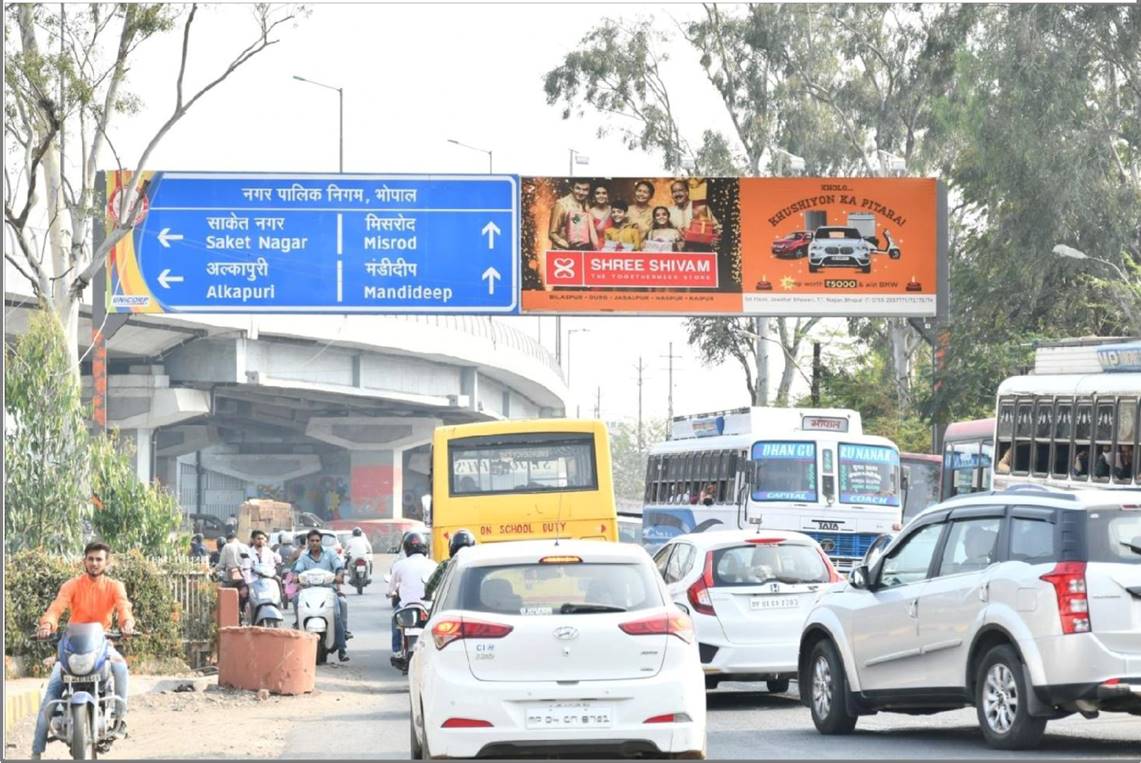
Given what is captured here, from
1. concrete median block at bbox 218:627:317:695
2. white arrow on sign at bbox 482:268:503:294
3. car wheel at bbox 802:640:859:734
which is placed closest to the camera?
car wheel at bbox 802:640:859:734

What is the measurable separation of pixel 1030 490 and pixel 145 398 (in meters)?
48.5

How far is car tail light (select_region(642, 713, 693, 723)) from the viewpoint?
11.4 metres

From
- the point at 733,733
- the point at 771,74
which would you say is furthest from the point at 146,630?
the point at 771,74

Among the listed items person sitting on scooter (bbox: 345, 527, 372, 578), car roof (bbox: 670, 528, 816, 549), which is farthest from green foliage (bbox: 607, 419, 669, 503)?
car roof (bbox: 670, 528, 816, 549)

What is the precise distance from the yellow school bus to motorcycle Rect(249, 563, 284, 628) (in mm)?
4323

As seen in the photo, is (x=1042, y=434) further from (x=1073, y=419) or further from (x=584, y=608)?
(x=584, y=608)

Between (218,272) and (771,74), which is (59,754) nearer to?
(218,272)

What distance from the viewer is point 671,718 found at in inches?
452

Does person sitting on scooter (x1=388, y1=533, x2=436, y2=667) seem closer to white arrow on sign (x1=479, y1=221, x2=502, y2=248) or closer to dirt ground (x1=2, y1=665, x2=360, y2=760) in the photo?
dirt ground (x1=2, y1=665, x2=360, y2=760)

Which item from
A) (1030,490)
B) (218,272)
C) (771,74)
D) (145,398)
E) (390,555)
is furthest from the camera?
(390,555)

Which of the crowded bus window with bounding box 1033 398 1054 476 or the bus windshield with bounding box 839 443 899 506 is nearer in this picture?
the crowded bus window with bounding box 1033 398 1054 476

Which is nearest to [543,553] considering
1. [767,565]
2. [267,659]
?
[767,565]

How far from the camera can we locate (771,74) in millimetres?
55531

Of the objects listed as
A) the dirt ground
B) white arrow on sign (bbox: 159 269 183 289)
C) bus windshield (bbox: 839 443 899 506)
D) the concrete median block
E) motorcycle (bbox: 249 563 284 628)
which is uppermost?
white arrow on sign (bbox: 159 269 183 289)
